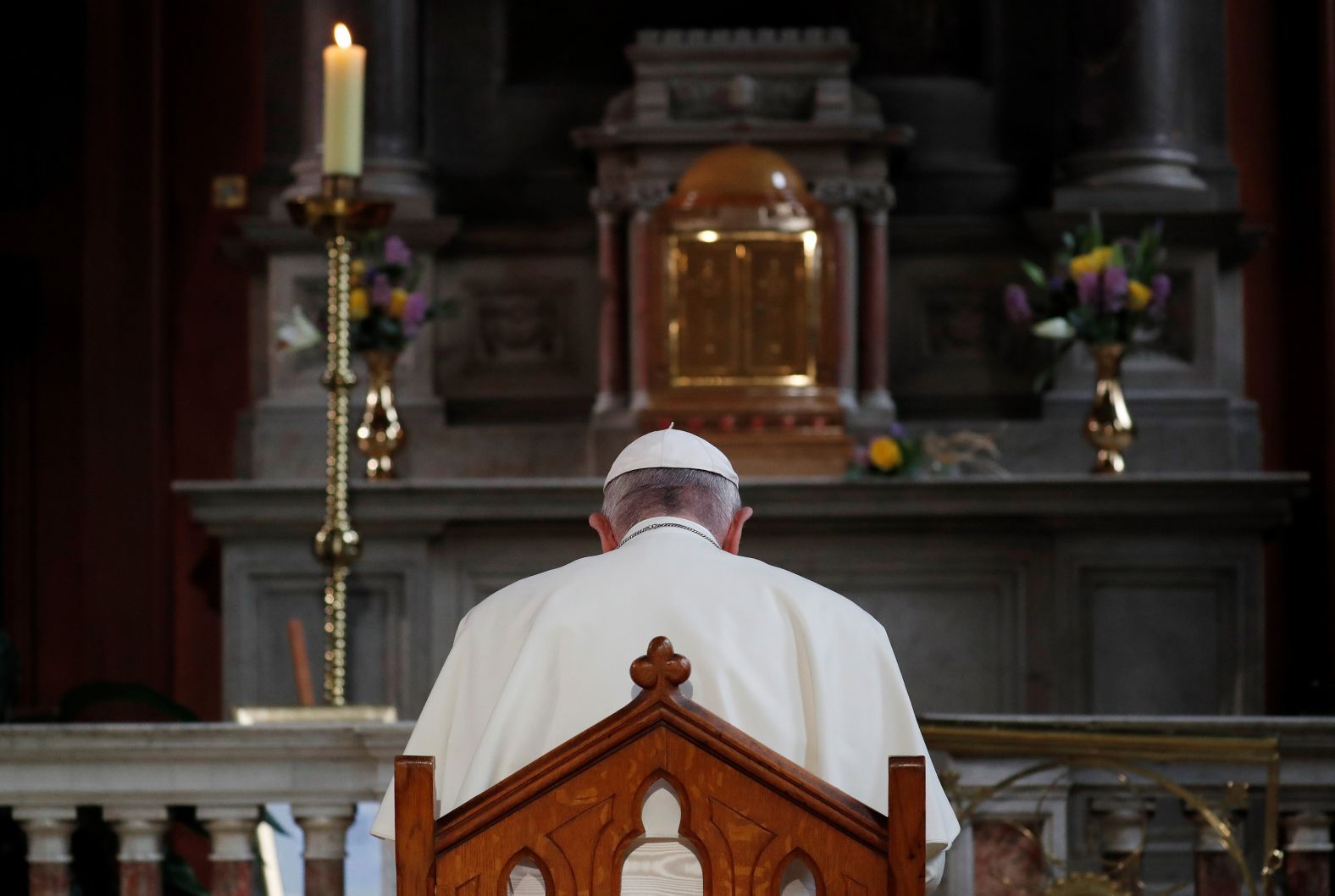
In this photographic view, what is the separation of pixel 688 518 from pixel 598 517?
0.16 m

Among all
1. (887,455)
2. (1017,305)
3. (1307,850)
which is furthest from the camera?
(1017,305)

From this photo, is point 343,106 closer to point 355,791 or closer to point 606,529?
point 355,791

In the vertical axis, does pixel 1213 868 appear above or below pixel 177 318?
below

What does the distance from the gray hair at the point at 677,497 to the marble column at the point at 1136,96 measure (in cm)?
432

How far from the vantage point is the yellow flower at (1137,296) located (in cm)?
602

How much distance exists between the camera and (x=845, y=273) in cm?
670

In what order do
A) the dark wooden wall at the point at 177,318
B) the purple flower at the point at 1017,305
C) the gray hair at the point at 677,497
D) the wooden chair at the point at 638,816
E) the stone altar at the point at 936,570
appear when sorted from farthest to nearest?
1. the dark wooden wall at the point at 177,318
2. the purple flower at the point at 1017,305
3. the stone altar at the point at 936,570
4. the gray hair at the point at 677,497
5. the wooden chair at the point at 638,816

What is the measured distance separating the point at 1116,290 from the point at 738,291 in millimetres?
1291

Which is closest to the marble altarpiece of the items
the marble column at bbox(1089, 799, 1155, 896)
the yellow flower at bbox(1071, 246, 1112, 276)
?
the yellow flower at bbox(1071, 246, 1112, 276)

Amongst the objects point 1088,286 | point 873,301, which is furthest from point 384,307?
A: point 1088,286

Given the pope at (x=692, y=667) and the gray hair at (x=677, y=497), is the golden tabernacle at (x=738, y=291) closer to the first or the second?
the gray hair at (x=677, y=497)

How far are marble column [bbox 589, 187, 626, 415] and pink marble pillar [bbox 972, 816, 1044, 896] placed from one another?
3.56m

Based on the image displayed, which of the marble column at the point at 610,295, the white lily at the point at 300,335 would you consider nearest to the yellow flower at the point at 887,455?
the marble column at the point at 610,295

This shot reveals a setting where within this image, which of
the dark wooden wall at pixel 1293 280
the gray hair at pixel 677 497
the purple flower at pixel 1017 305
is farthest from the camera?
the dark wooden wall at pixel 1293 280
